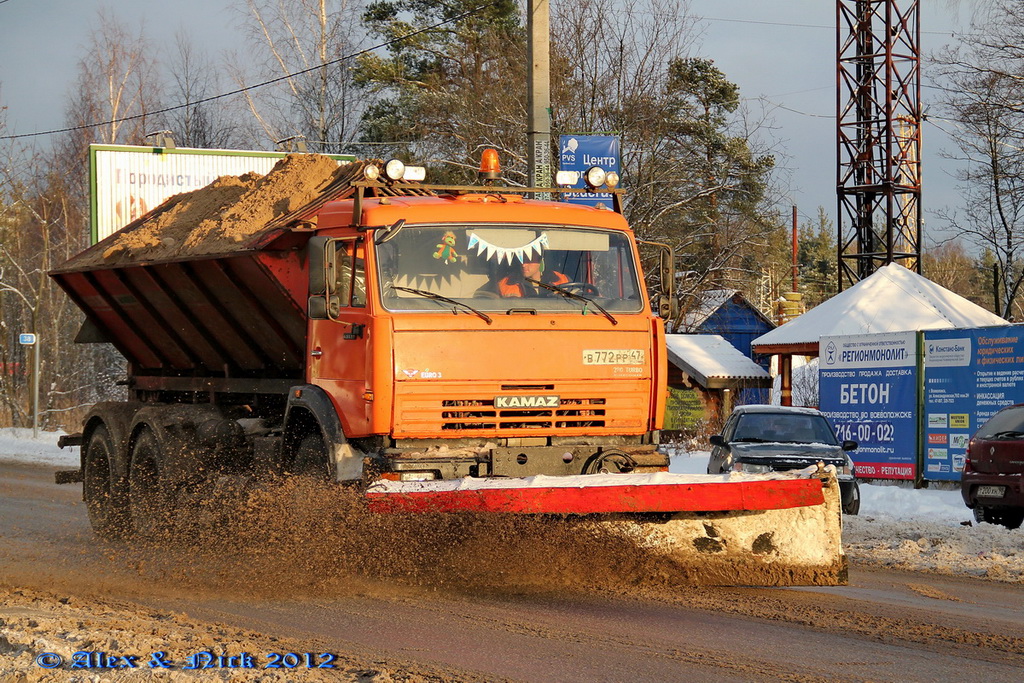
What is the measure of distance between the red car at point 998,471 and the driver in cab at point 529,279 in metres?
6.58

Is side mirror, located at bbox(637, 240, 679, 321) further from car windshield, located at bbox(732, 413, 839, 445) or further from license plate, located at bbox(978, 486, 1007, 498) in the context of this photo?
car windshield, located at bbox(732, 413, 839, 445)

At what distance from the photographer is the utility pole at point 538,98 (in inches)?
614

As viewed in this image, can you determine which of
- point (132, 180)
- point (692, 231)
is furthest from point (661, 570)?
point (692, 231)

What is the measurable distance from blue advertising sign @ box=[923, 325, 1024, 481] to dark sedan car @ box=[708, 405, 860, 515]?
211 centimetres

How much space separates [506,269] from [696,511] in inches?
83.7

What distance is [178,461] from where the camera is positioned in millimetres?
10352

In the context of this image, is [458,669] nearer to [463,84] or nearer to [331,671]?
[331,671]

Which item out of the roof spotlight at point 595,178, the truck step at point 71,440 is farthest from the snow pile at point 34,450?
the roof spotlight at point 595,178

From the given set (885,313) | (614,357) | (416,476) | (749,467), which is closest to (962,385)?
(749,467)

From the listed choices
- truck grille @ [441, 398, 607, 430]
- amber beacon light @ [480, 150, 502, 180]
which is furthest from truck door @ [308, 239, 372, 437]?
amber beacon light @ [480, 150, 502, 180]

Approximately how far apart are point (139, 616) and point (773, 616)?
3.75 m

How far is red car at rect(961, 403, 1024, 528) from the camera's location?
496 inches

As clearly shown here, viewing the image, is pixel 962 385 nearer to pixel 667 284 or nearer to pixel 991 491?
pixel 991 491

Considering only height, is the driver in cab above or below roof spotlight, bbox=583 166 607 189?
below
